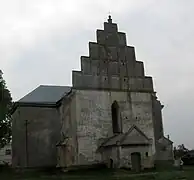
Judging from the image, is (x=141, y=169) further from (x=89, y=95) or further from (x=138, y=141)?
(x=89, y=95)

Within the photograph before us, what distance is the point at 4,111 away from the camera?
38.6 meters

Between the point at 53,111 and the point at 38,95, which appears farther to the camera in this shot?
the point at 38,95

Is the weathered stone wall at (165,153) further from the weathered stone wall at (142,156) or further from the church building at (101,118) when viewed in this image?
the weathered stone wall at (142,156)

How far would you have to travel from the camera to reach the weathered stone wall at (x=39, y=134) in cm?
3719

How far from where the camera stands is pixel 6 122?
41.8 meters

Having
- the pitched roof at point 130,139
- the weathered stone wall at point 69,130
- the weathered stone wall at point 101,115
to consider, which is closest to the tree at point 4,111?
the weathered stone wall at point 69,130

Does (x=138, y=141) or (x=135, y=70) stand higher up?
(x=135, y=70)

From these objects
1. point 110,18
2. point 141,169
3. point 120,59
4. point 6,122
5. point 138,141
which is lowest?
point 141,169

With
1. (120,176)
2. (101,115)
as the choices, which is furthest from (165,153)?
(120,176)

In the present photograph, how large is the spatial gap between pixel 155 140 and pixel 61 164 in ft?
32.0

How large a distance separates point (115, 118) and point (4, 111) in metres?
12.5

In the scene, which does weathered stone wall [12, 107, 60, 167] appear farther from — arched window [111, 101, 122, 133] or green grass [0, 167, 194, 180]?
green grass [0, 167, 194, 180]

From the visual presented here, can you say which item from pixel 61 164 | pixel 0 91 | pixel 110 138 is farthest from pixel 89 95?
pixel 0 91

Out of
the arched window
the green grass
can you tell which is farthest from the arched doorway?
the arched window
